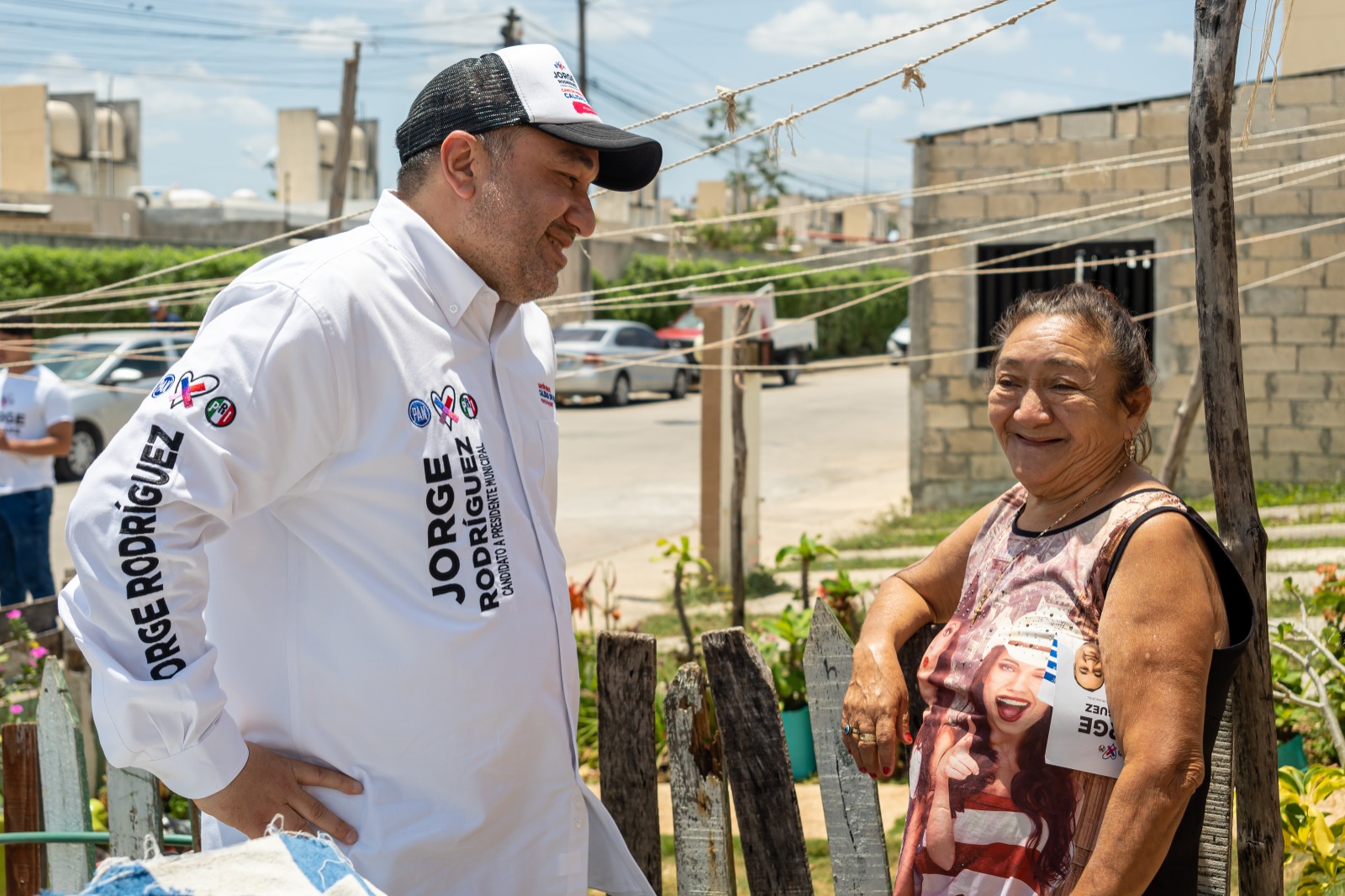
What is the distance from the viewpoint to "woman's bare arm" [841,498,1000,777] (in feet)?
6.77

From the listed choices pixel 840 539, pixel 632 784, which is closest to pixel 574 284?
pixel 840 539

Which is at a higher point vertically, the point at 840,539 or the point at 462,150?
the point at 462,150

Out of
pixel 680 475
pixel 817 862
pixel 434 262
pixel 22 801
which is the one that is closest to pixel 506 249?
pixel 434 262

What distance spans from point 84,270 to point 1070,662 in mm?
23439

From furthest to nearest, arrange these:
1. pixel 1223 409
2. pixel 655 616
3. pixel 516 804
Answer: pixel 655 616
pixel 1223 409
pixel 516 804

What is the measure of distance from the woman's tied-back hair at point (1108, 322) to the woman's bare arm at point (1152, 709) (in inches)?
13.9

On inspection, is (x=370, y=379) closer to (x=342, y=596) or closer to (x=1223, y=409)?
(x=342, y=596)

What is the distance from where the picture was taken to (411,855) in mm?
1736

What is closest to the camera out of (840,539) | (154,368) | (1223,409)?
(1223,409)

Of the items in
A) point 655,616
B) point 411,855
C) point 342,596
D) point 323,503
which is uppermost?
point 323,503

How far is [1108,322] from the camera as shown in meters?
1.93

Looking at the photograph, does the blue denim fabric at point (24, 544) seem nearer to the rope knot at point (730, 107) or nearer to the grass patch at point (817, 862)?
the grass patch at point (817, 862)

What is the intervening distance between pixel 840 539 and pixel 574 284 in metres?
18.5

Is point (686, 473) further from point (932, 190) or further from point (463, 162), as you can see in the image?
point (463, 162)
